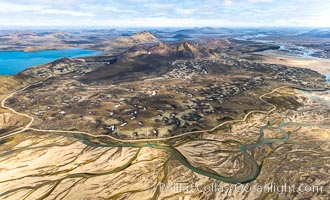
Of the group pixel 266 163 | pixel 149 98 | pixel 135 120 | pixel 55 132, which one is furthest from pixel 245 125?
pixel 55 132

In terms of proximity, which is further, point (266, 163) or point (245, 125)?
point (245, 125)

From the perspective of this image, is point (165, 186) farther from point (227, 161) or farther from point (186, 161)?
point (227, 161)

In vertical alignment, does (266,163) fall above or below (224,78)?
below

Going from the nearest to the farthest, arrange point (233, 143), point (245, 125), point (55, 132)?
point (233, 143) → point (55, 132) → point (245, 125)

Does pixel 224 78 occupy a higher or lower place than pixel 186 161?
higher

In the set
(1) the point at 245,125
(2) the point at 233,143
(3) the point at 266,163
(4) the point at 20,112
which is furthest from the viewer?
(4) the point at 20,112

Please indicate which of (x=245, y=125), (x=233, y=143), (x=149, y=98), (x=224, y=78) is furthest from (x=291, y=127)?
(x=224, y=78)

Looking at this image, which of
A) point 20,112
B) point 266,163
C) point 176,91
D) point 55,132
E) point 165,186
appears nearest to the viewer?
point 165,186

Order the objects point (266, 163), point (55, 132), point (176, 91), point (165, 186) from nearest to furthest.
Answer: point (165, 186), point (266, 163), point (55, 132), point (176, 91)

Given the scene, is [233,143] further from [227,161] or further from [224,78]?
[224,78]
